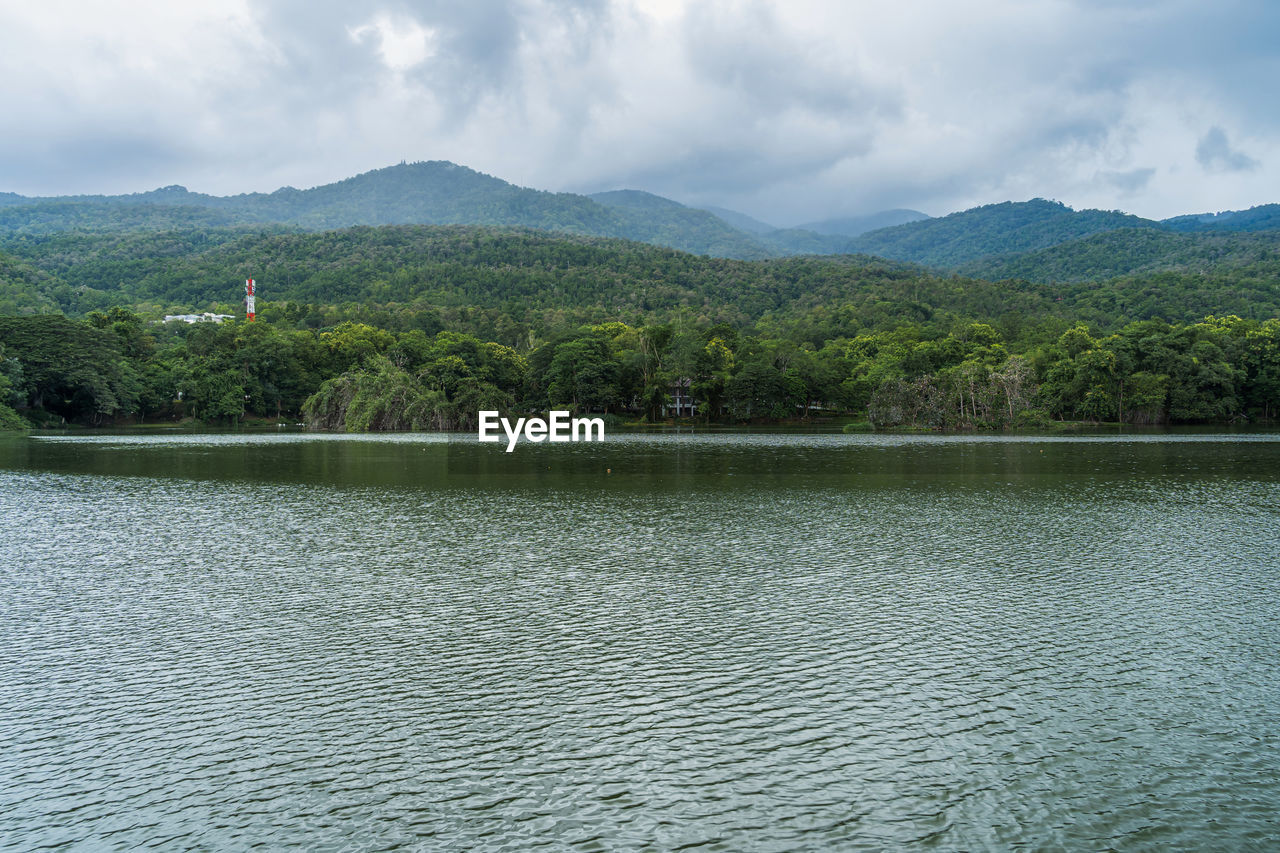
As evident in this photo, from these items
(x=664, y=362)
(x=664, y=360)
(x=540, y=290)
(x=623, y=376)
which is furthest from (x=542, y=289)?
(x=664, y=362)

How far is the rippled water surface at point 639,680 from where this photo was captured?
7.92m

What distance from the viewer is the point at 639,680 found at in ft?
37.8

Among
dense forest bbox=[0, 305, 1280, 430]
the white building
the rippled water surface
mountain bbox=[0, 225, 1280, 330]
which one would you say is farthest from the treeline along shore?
the rippled water surface

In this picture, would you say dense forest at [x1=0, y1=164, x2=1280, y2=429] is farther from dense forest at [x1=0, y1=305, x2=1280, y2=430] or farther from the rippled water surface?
the rippled water surface

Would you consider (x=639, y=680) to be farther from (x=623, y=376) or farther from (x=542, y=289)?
(x=542, y=289)

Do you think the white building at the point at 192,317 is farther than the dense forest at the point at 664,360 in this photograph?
Yes

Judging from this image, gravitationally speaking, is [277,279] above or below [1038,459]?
above

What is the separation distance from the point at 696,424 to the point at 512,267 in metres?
104

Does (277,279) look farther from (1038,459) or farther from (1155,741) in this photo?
(1155,741)

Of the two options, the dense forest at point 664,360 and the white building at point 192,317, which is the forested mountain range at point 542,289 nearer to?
the dense forest at point 664,360

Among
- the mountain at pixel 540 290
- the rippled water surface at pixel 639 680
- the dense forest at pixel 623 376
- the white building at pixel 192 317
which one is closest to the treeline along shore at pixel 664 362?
the dense forest at pixel 623 376

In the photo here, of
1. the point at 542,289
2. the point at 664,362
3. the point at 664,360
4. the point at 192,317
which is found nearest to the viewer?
the point at 664,362

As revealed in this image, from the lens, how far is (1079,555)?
20219 millimetres

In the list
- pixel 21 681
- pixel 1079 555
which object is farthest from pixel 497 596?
pixel 1079 555
